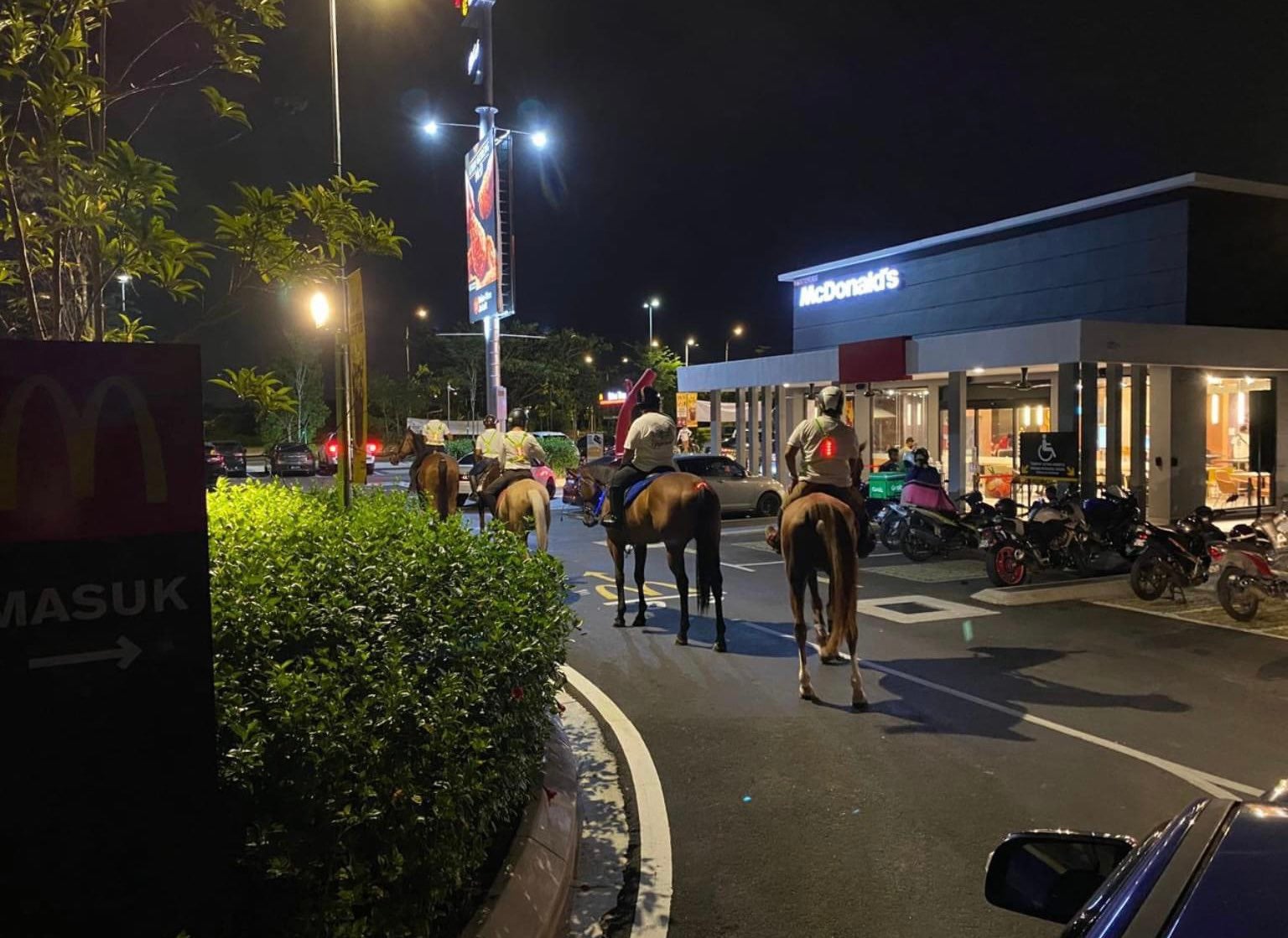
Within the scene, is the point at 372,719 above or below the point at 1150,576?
above

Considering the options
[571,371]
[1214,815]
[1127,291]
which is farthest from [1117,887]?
[571,371]

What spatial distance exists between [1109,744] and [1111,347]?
1139 centimetres

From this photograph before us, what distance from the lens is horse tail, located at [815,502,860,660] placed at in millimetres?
7421

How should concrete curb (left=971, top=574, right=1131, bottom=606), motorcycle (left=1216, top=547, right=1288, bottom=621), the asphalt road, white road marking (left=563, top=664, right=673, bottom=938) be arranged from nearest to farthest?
white road marking (left=563, top=664, right=673, bottom=938)
the asphalt road
motorcycle (left=1216, top=547, right=1288, bottom=621)
concrete curb (left=971, top=574, right=1131, bottom=606)

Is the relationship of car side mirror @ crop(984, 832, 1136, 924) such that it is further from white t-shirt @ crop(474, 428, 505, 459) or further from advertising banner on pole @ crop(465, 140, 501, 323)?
advertising banner on pole @ crop(465, 140, 501, 323)

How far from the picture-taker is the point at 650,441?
982 centimetres

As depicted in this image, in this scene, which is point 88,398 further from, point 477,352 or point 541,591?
point 477,352

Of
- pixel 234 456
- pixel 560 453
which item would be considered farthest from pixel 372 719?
pixel 234 456

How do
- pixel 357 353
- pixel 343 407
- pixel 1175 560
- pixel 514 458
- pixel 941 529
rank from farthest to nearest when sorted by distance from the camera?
pixel 941 529 → pixel 514 458 → pixel 1175 560 → pixel 343 407 → pixel 357 353

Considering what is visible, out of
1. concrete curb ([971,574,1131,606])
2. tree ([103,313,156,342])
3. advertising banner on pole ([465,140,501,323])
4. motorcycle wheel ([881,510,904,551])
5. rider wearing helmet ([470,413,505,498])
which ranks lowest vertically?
concrete curb ([971,574,1131,606])

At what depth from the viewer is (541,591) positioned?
534 cm

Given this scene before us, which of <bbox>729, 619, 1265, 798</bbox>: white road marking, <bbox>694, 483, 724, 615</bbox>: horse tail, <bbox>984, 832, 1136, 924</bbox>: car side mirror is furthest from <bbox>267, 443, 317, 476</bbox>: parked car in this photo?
<bbox>984, 832, 1136, 924</bbox>: car side mirror

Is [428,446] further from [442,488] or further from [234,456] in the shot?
[234,456]

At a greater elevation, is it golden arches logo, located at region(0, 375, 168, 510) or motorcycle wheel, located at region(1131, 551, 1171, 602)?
golden arches logo, located at region(0, 375, 168, 510)
